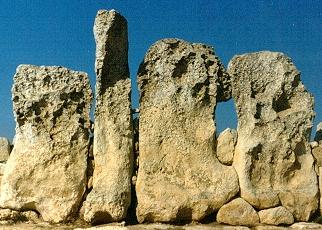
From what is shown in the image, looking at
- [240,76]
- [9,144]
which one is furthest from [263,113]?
[9,144]

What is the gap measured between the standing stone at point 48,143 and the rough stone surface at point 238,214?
285cm

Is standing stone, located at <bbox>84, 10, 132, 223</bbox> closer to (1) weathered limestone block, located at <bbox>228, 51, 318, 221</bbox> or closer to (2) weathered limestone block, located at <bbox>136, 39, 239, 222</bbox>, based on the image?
(2) weathered limestone block, located at <bbox>136, 39, 239, 222</bbox>

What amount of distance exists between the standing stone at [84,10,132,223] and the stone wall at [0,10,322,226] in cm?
2

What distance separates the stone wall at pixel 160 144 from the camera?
982 centimetres

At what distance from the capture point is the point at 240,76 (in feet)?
35.6

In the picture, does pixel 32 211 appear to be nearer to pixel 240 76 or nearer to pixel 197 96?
pixel 197 96

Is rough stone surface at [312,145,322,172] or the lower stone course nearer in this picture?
the lower stone course

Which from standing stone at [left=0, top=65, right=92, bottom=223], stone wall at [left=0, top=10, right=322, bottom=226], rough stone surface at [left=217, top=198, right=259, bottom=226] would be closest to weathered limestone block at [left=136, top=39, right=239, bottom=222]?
stone wall at [left=0, top=10, right=322, bottom=226]

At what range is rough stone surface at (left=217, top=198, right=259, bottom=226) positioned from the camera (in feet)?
32.1

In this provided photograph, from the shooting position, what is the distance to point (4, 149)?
11555mm

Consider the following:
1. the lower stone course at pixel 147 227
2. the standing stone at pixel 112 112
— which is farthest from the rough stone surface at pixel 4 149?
the standing stone at pixel 112 112

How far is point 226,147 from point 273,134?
1.03 meters

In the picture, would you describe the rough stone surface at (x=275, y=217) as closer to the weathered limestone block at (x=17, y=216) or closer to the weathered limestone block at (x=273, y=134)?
the weathered limestone block at (x=273, y=134)

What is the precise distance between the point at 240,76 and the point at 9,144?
18.4 ft
